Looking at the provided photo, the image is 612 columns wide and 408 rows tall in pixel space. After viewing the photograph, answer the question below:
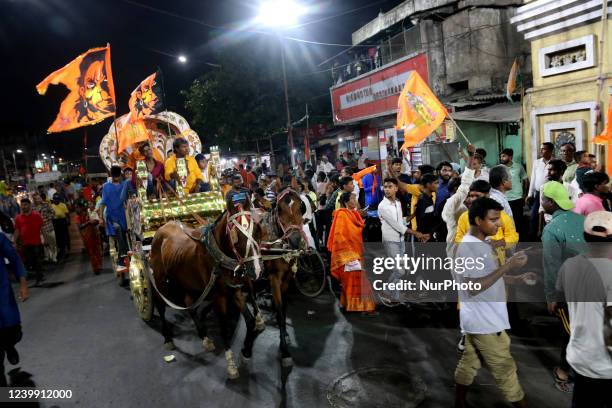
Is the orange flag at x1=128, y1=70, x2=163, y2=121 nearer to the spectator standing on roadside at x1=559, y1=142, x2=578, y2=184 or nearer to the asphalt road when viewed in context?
the asphalt road

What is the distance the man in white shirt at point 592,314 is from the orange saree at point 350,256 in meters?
3.79

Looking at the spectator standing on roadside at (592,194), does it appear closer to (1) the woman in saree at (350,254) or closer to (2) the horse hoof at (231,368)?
(1) the woman in saree at (350,254)

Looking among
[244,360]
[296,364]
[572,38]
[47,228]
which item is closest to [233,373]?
[244,360]

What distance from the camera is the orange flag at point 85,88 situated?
26.2 feet

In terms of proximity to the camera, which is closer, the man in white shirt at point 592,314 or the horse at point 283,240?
the man in white shirt at point 592,314

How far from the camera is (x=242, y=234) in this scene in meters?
4.96

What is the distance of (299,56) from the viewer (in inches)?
984

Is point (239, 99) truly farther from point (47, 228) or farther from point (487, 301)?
point (487, 301)

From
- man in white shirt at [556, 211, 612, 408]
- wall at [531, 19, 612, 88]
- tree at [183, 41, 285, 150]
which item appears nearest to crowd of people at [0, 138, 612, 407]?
man in white shirt at [556, 211, 612, 408]

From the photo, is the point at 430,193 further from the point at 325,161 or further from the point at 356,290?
the point at 325,161

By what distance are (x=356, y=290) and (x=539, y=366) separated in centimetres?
277

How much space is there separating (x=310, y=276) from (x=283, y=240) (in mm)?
2683

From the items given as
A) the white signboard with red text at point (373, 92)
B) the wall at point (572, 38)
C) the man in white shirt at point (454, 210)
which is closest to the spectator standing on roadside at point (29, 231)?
the man in white shirt at point (454, 210)

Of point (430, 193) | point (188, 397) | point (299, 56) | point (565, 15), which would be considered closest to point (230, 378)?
point (188, 397)
